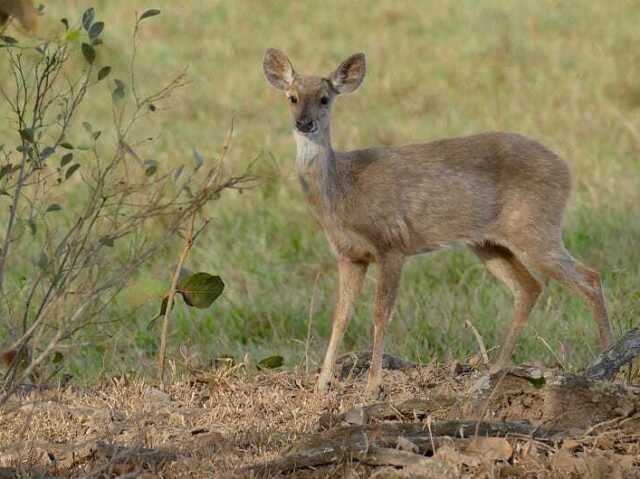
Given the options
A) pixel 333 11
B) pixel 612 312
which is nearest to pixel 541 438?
pixel 612 312

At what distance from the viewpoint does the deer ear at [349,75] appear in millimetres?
6762

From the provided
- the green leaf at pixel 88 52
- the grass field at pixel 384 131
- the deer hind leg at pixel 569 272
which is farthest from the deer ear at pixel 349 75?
the green leaf at pixel 88 52

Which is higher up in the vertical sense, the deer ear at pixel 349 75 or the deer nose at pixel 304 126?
the deer ear at pixel 349 75

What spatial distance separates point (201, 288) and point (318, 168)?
122 cm

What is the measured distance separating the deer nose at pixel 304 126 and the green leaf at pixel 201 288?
1.22 m

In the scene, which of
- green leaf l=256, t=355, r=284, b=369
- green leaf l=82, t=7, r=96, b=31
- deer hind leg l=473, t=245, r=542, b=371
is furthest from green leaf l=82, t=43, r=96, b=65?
deer hind leg l=473, t=245, r=542, b=371

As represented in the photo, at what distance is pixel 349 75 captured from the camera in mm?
6805

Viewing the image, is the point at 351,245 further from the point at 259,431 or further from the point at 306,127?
the point at 259,431

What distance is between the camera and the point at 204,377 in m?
5.54

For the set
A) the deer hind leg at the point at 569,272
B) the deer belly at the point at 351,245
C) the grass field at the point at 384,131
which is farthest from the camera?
the grass field at the point at 384,131

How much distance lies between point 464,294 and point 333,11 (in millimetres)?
8854

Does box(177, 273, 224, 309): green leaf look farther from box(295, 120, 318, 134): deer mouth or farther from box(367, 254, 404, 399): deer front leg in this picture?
box(295, 120, 318, 134): deer mouth

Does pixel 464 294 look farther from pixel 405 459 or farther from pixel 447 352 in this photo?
pixel 405 459

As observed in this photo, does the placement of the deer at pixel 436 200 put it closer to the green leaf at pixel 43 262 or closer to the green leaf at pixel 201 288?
the green leaf at pixel 201 288
